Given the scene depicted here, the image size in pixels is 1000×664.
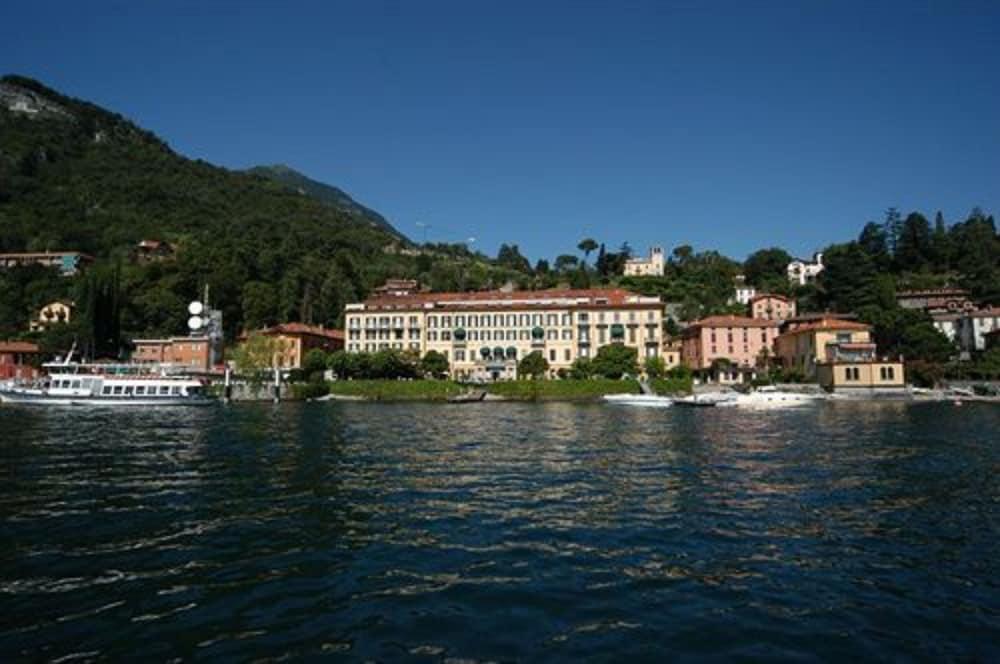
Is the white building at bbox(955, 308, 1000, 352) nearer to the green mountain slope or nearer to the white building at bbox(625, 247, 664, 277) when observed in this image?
the white building at bbox(625, 247, 664, 277)

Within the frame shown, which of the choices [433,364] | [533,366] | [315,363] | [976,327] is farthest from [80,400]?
[976,327]

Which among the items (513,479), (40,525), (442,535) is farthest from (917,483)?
(40,525)

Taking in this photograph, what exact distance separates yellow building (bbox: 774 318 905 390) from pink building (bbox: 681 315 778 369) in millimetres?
Answer: 4350

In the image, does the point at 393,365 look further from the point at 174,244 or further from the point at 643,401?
the point at 174,244

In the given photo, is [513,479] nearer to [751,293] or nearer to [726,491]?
[726,491]

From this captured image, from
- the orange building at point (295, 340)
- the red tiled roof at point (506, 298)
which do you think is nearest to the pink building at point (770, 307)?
the red tiled roof at point (506, 298)

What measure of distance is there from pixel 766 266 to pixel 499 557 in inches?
6496

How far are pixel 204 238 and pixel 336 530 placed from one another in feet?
431

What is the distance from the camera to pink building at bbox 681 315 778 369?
4124 inches

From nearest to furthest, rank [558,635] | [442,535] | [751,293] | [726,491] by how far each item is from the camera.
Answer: [558,635] → [442,535] → [726,491] → [751,293]

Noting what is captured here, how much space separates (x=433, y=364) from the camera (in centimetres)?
9562

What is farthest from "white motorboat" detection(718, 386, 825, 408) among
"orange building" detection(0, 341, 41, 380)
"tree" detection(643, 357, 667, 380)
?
"orange building" detection(0, 341, 41, 380)

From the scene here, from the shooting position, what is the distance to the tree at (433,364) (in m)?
95.6

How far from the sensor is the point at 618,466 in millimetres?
24266
